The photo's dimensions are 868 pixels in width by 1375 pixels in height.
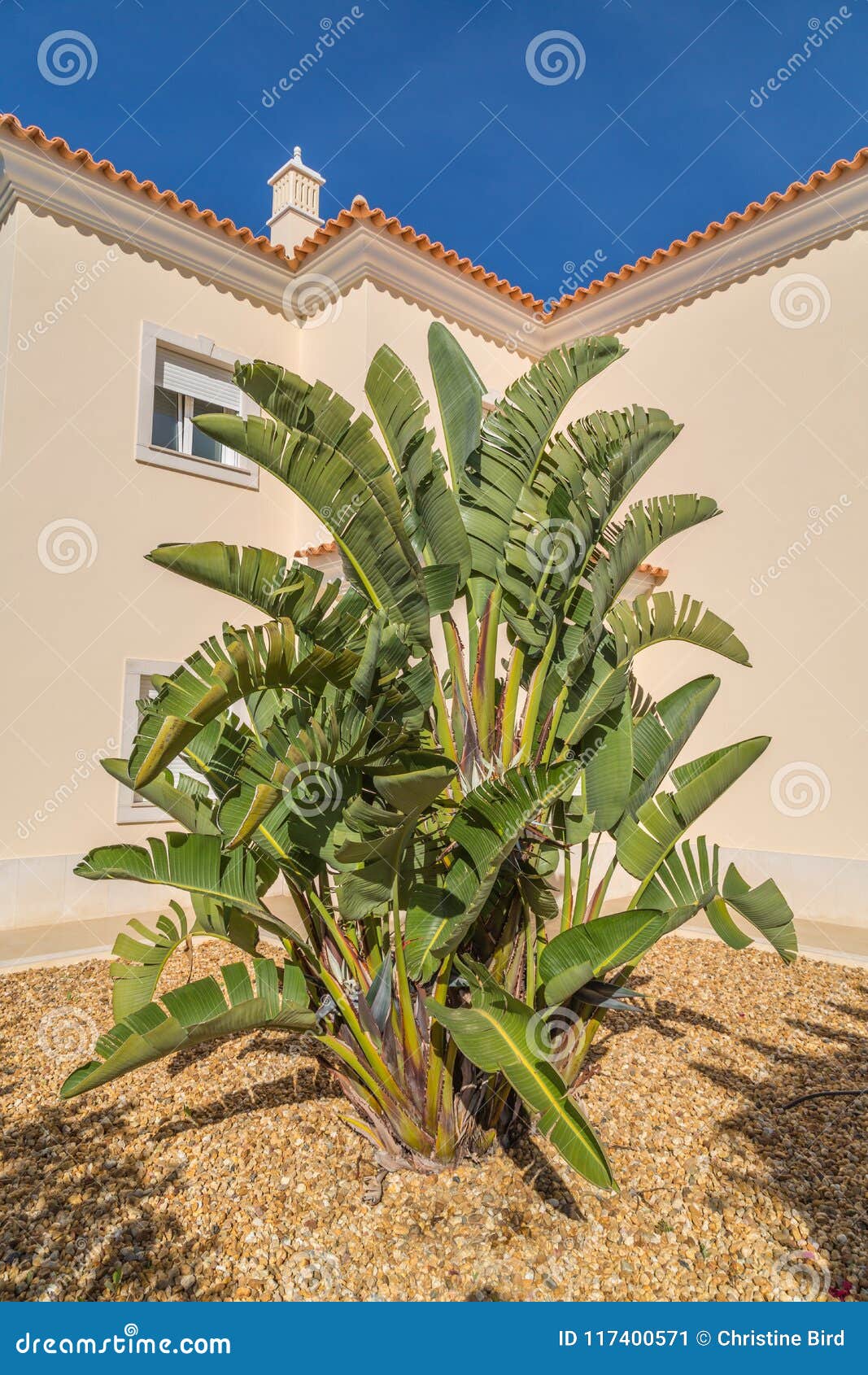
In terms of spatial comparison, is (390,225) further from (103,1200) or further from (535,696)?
(103,1200)

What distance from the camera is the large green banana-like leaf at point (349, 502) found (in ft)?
10.7

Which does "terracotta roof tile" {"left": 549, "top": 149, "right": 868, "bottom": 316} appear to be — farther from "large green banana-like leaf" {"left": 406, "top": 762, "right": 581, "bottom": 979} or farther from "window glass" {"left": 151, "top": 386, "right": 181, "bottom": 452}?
"large green banana-like leaf" {"left": 406, "top": 762, "right": 581, "bottom": 979}

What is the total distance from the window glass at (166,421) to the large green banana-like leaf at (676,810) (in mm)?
7401

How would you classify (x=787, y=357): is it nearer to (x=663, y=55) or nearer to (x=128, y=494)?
(x=663, y=55)

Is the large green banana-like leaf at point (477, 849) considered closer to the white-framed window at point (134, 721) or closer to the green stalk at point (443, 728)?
the green stalk at point (443, 728)

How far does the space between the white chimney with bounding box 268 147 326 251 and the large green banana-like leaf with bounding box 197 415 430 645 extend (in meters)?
9.19

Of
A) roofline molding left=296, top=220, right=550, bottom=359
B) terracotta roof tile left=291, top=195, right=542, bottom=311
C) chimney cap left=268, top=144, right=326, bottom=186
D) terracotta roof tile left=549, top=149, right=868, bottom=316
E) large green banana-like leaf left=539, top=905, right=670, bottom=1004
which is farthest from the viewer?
chimney cap left=268, top=144, right=326, bottom=186

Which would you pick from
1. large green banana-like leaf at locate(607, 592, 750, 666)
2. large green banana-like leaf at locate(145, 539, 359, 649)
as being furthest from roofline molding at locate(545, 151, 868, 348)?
large green banana-like leaf at locate(145, 539, 359, 649)

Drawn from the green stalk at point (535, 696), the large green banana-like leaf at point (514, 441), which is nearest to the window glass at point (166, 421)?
the large green banana-like leaf at point (514, 441)

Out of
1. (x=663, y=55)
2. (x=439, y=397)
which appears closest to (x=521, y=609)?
(x=439, y=397)

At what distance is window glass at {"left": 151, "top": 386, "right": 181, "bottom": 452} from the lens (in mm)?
9273

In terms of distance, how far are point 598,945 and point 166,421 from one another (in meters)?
8.09

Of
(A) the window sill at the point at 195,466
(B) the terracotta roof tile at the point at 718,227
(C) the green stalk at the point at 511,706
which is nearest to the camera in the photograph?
(C) the green stalk at the point at 511,706
